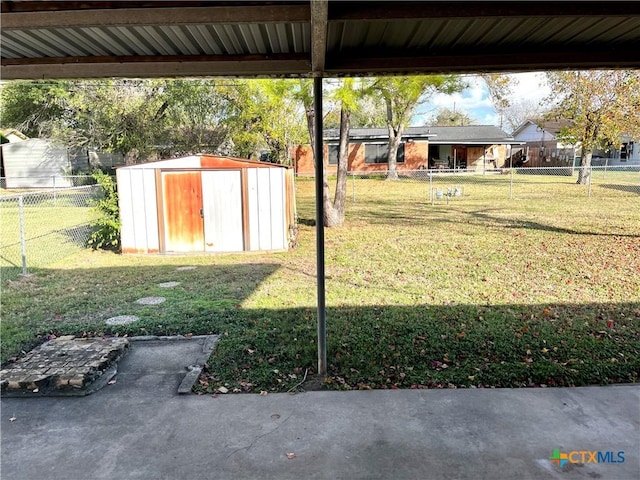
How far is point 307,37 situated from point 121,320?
13.9 feet

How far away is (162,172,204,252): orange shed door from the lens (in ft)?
33.0

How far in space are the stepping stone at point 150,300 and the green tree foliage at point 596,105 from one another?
1961 cm

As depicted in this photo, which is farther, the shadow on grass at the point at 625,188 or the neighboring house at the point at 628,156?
the neighboring house at the point at 628,156

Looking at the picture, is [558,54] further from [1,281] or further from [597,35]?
[1,281]

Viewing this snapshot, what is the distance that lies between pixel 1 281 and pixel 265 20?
712 cm

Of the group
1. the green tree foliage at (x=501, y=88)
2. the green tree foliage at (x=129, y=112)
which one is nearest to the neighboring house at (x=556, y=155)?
the green tree foliage at (x=501, y=88)

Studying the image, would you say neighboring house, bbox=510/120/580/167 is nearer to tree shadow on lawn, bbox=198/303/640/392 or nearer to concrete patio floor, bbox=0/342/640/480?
tree shadow on lawn, bbox=198/303/640/392

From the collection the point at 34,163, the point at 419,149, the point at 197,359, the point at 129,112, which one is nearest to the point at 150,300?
the point at 197,359

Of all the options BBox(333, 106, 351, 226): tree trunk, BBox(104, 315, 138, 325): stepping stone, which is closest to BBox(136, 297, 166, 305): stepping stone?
BBox(104, 315, 138, 325): stepping stone

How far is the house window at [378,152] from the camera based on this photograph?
103 ft

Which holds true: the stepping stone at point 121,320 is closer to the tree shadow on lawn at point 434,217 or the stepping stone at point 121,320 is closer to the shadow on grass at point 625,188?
the tree shadow on lawn at point 434,217

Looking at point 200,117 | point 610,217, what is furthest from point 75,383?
point 200,117

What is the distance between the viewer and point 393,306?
6348 millimetres

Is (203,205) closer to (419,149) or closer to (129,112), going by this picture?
(129,112)
